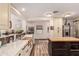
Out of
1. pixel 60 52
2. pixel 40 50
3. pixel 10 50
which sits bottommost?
pixel 40 50

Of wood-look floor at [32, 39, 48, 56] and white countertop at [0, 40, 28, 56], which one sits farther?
wood-look floor at [32, 39, 48, 56]

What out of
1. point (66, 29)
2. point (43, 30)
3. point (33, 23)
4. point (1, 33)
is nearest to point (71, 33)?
point (66, 29)

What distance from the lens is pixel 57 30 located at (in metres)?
9.16

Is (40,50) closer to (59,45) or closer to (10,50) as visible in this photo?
(59,45)

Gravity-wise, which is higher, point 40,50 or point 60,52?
point 60,52

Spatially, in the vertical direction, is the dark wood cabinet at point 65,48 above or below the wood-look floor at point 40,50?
above

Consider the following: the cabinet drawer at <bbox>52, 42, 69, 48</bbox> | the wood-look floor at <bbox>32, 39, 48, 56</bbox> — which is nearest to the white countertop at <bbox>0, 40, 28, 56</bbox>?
the cabinet drawer at <bbox>52, 42, 69, 48</bbox>

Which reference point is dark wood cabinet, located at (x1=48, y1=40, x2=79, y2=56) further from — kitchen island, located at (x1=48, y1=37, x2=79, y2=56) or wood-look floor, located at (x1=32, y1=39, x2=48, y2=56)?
wood-look floor, located at (x1=32, y1=39, x2=48, y2=56)

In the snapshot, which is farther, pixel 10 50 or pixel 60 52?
pixel 60 52

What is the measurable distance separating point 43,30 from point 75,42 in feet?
25.9

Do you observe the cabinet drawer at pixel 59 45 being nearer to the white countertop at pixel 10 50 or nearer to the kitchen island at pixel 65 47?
the kitchen island at pixel 65 47

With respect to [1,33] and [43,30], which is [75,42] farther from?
[43,30]

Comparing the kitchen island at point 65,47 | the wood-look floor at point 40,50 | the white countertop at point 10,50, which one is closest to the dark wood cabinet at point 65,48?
the kitchen island at point 65,47

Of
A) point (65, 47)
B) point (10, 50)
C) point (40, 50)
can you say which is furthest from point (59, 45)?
point (40, 50)
